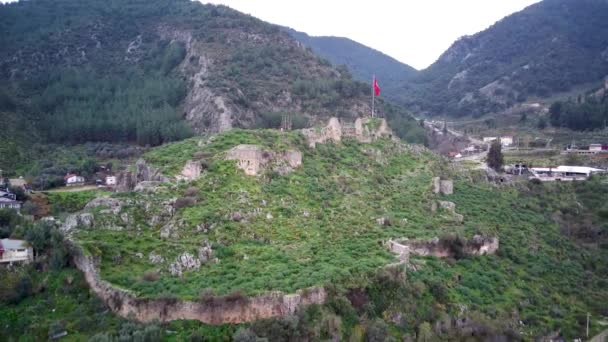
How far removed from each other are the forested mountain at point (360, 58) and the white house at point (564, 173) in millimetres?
94915

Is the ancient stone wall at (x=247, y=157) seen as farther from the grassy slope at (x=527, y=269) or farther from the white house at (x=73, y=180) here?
the white house at (x=73, y=180)

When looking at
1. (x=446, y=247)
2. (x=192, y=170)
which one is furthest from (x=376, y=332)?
(x=192, y=170)

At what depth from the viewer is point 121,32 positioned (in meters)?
100

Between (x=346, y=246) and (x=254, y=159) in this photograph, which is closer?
(x=346, y=246)

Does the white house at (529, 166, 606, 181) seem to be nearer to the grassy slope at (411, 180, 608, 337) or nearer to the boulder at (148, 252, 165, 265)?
the grassy slope at (411, 180, 608, 337)

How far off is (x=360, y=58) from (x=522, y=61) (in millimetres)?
64015

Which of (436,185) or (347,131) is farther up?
(347,131)

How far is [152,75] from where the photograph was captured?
289 feet

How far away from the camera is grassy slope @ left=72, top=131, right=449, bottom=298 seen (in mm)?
29062

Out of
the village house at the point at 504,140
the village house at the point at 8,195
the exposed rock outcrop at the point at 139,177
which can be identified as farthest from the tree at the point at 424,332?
the village house at the point at 504,140

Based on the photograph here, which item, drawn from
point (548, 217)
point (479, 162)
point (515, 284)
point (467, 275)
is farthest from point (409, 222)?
point (479, 162)

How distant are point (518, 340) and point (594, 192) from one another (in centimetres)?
2938

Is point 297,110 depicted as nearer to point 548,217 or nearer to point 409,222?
point 548,217

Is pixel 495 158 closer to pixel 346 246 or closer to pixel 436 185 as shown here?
pixel 436 185
